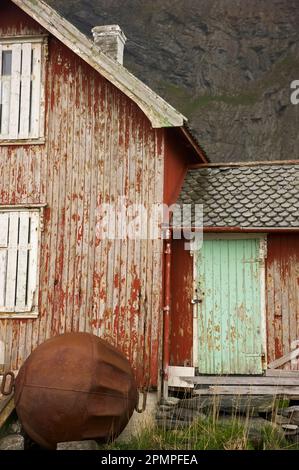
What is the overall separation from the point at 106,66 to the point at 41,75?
1554 millimetres

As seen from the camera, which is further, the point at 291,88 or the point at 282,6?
the point at 282,6

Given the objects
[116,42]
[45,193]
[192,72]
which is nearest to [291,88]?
[192,72]

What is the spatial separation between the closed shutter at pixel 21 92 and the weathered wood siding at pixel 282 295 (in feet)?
15.8

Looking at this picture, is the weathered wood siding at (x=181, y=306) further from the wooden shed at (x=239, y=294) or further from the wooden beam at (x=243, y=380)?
the wooden beam at (x=243, y=380)

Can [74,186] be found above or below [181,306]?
above

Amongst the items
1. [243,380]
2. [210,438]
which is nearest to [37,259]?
[243,380]

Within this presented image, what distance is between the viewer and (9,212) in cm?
A: 1127

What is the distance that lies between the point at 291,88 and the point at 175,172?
25.9m

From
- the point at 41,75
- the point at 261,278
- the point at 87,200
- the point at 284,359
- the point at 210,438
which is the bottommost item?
the point at 210,438

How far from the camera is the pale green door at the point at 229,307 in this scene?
1080cm

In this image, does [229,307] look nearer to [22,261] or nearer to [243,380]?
[243,380]

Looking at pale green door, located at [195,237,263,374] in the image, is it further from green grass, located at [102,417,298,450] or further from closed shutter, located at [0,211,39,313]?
closed shutter, located at [0,211,39,313]

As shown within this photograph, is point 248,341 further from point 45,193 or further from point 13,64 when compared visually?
point 13,64

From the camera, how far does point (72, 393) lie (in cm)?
841
